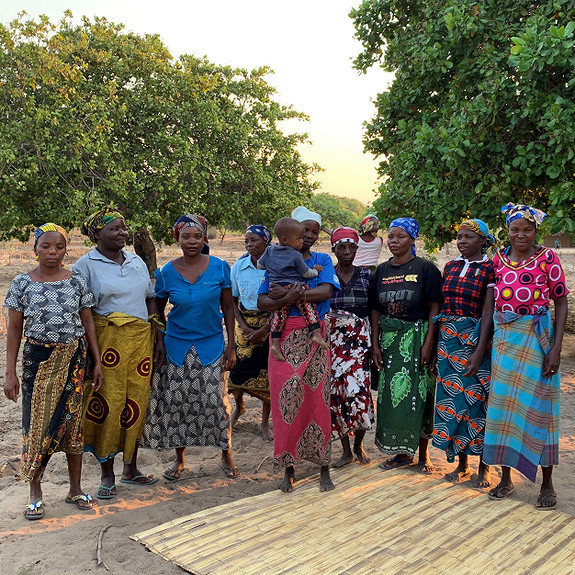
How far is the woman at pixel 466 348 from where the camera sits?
3.79 meters

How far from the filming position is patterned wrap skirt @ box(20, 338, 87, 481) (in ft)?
11.2

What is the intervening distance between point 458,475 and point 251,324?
206cm

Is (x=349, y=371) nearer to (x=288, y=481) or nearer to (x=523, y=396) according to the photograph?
(x=288, y=481)

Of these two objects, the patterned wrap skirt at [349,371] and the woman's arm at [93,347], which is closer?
the woman's arm at [93,347]

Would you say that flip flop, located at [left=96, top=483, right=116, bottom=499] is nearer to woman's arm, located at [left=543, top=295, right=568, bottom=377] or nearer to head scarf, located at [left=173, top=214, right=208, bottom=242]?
head scarf, located at [left=173, top=214, right=208, bottom=242]

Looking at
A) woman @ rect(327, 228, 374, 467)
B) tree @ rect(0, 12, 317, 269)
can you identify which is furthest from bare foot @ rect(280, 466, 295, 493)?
tree @ rect(0, 12, 317, 269)

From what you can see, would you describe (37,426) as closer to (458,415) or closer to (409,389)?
(409,389)

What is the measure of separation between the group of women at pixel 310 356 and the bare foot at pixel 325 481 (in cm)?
2

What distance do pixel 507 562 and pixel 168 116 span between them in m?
11.1

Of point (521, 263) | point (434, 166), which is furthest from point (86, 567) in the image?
point (434, 166)

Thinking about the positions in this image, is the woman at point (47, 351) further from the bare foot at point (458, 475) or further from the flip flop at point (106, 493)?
the bare foot at point (458, 475)

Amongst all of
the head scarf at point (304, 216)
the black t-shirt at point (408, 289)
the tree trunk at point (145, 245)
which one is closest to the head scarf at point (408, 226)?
the black t-shirt at point (408, 289)

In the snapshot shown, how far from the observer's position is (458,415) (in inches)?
153

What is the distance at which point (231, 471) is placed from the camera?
169 inches
